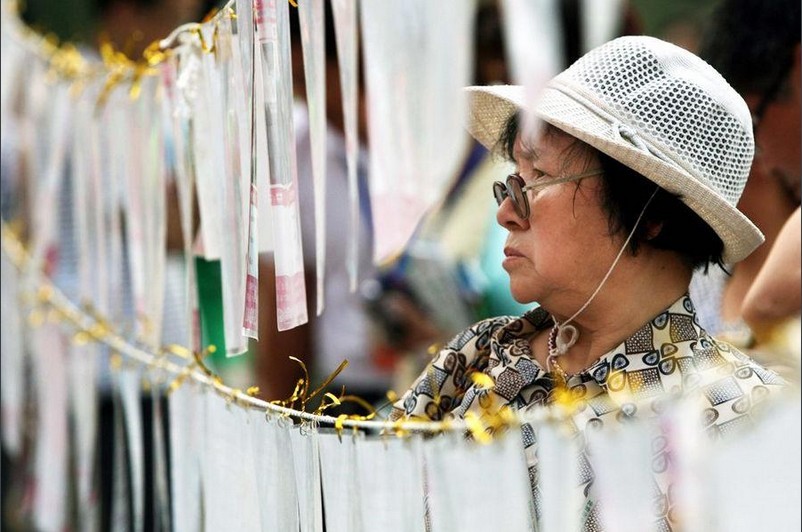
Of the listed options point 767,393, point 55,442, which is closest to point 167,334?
point 55,442

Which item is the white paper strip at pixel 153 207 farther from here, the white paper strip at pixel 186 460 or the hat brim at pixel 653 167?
the hat brim at pixel 653 167

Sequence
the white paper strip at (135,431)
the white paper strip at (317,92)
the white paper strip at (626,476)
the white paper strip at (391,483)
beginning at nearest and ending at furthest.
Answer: the white paper strip at (626,476) < the white paper strip at (391,483) < the white paper strip at (317,92) < the white paper strip at (135,431)

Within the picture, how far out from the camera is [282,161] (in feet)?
6.55

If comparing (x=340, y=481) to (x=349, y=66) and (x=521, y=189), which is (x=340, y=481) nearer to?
(x=521, y=189)

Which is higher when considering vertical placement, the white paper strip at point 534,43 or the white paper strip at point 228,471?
the white paper strip at point 534,43

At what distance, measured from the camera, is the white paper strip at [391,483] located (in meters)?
1.79

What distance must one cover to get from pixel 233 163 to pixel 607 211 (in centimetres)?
62

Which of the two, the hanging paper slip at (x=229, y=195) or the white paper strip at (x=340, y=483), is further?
the hanging paper slip at (x=229, y=195)

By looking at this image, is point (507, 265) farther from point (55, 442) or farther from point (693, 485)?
point (55, 442)

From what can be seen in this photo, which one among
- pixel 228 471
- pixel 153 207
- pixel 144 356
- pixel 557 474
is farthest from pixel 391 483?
pixel 144 356

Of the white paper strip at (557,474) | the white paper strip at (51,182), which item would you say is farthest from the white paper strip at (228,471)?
the white paper strip at (51,182)

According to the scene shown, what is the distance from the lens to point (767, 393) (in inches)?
68.3

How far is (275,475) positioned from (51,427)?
192 cm

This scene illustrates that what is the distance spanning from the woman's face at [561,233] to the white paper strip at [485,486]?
30cm
